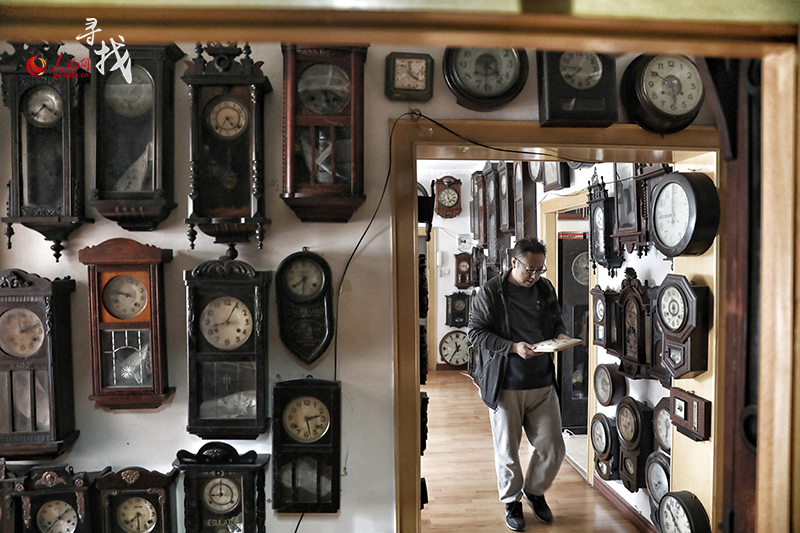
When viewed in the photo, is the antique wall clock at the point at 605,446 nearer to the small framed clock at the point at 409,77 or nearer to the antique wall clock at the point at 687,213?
the antique wall clock at the point at 687,213

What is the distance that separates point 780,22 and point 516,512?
116 inches

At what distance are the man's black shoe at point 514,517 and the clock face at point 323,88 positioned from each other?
255 cm

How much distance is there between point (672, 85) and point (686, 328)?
112cm

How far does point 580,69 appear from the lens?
2.02 m

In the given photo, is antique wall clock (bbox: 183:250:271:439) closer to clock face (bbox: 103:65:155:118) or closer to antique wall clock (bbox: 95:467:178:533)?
antique wall clock (bbox: 95:467:178:533)

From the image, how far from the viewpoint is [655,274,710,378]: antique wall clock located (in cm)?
219

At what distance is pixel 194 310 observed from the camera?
191cm

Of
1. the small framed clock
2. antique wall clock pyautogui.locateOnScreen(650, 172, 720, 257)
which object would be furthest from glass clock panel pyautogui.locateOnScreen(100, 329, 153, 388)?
antique wall clock pyautogui.locateOnScreen(650, 172, 720, 257)

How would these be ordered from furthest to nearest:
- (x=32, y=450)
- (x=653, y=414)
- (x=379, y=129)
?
(x=653, y=414) → (x=379, y=129) → (x=32, y=450)

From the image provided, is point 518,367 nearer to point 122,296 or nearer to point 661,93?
point 661,93

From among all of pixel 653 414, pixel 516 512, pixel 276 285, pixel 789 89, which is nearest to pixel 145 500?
pixel 276 285

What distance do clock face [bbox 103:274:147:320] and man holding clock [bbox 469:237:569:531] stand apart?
1.76 meters

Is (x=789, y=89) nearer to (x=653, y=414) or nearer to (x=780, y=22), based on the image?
(x=780, y=22)

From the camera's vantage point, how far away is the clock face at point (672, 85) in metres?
2.05
